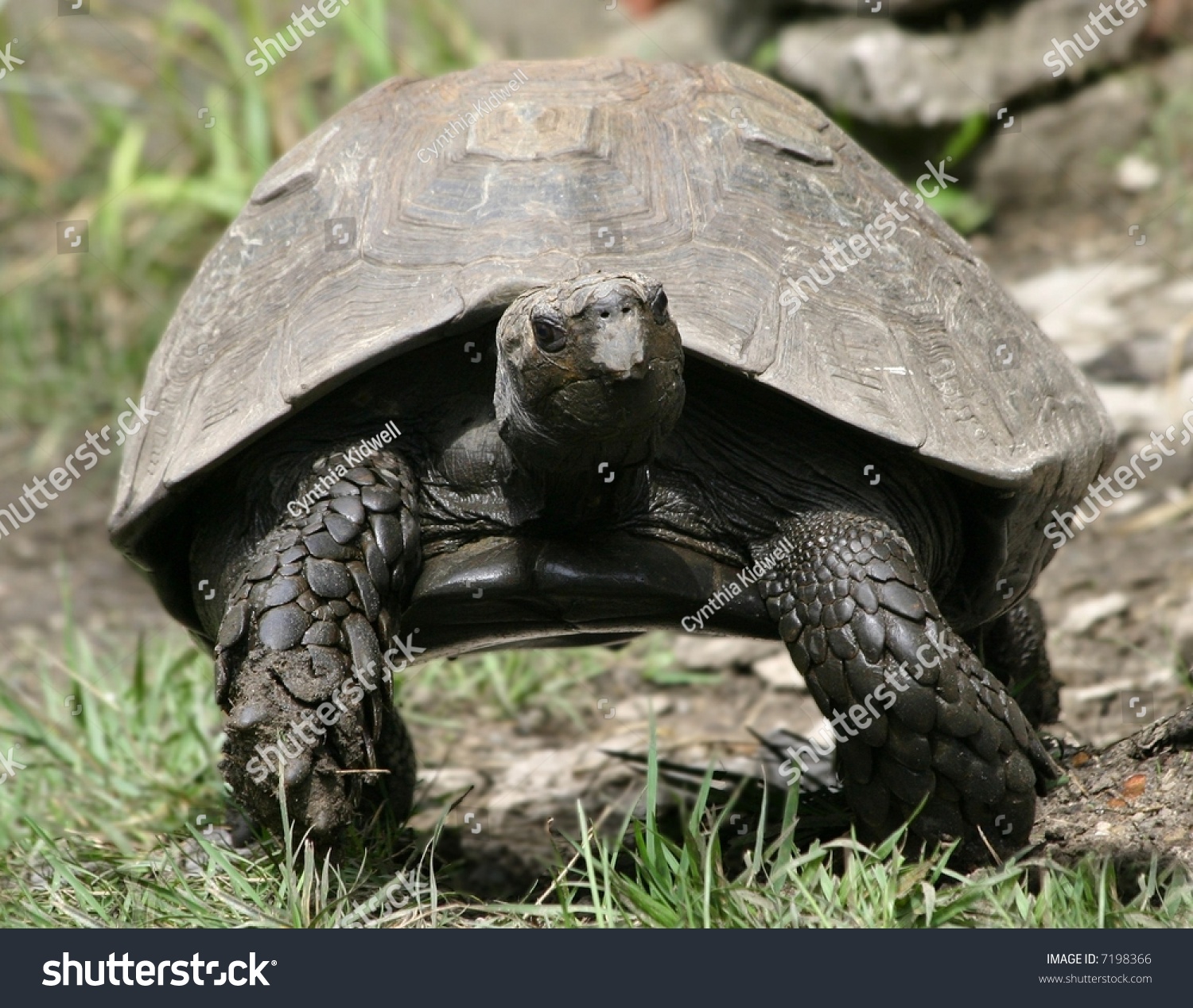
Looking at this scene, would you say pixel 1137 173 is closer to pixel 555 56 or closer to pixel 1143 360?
pixel 1143 360

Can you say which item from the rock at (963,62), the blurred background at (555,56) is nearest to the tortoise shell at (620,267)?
the blurred background at (555,56)

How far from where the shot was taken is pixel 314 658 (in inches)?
131

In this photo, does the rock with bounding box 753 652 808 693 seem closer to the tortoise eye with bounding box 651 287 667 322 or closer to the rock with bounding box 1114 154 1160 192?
the tortoise eye with bounding box 651 287 667 322

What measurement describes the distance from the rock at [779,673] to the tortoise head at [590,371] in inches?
114

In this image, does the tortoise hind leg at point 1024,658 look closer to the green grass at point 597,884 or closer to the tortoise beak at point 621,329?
the green grass at point 597,884

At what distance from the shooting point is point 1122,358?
26.4 feet

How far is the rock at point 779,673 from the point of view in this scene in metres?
6.21

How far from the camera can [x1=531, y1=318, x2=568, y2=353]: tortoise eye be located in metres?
3.18

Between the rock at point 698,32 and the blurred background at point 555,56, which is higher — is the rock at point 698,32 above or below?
above

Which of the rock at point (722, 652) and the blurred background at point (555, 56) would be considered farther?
the rock at point (722, 652)

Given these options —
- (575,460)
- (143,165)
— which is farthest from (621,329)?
(143,165)

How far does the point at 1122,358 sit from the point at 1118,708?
126 inches

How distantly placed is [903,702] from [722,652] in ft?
10.4

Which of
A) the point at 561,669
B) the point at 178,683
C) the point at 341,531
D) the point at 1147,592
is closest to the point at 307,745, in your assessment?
the point at 341,531
